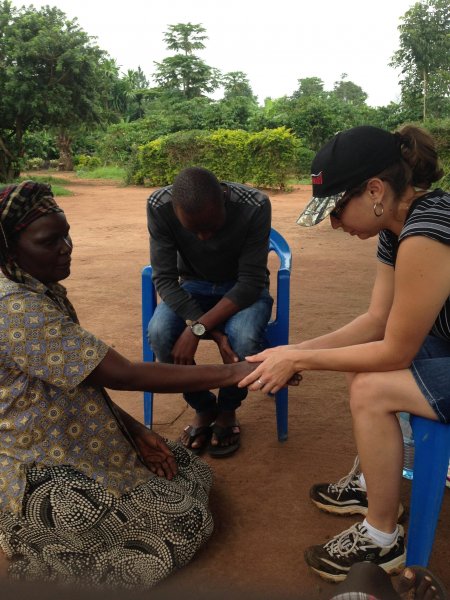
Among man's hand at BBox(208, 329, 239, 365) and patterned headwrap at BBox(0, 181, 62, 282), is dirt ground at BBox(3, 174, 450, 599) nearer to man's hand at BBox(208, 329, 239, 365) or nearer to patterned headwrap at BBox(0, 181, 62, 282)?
man's hand at BBox(208, 329, 239, 365)

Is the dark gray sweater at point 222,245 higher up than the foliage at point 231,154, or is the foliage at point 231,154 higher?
the foliage at point 231,154

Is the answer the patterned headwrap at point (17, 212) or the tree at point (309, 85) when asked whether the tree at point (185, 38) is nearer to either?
the tree at point (309, 85)

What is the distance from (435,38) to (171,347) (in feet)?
91.9

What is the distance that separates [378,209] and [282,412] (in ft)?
4.86

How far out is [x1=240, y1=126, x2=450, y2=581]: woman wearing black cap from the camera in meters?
1.92

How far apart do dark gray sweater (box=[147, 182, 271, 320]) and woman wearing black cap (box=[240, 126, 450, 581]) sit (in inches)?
35.3

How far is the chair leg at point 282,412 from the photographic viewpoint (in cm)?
319

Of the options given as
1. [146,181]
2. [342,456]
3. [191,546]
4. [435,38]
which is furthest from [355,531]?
[435,38]

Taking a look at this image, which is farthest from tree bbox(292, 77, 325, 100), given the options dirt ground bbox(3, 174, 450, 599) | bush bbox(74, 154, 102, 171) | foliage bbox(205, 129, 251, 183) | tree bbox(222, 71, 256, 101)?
dirt ground bbox(3, 174, 450, 599)

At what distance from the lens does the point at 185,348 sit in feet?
9.85

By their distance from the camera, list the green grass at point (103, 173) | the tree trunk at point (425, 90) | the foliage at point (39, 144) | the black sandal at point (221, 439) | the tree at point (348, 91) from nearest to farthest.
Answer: the black sandal at point (221, 439) < the tree trunk at point (425, 90) < the foliage at point (39, 144) < the green grass at point (103, 173) < the tree at point (348, 91)

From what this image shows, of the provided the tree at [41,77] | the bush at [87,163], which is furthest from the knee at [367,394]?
the bush at [87,163]

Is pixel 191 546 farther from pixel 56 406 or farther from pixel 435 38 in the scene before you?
pixel 435 38

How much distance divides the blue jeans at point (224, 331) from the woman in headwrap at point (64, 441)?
2.30ft
